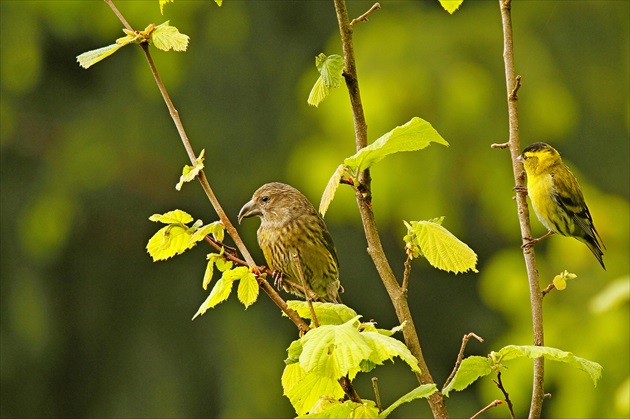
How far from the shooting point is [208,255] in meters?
2.25

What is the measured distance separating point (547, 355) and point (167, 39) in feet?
3.12

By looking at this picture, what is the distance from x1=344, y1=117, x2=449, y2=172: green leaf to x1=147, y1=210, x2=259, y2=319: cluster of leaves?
1.00 ft

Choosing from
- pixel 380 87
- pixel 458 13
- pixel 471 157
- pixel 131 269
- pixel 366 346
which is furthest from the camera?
pixel 131 269

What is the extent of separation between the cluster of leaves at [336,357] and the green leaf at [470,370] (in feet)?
0.32

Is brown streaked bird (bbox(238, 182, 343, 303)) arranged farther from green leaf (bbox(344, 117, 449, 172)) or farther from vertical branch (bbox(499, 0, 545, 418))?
green leaf (bbox(344, 117, 449, 172))

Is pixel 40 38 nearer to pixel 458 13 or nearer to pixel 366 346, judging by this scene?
pixel 458 13

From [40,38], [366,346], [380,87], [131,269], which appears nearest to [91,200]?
[131,269]

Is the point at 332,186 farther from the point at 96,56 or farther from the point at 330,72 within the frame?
the point at 96,56

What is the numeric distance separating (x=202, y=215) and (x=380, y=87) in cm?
289

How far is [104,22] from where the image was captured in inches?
399

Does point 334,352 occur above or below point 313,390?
above

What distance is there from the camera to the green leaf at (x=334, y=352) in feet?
6.31

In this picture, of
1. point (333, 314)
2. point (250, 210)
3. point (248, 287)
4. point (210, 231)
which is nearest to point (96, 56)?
point (210, 231)

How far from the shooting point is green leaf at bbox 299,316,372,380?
1.92 meters
